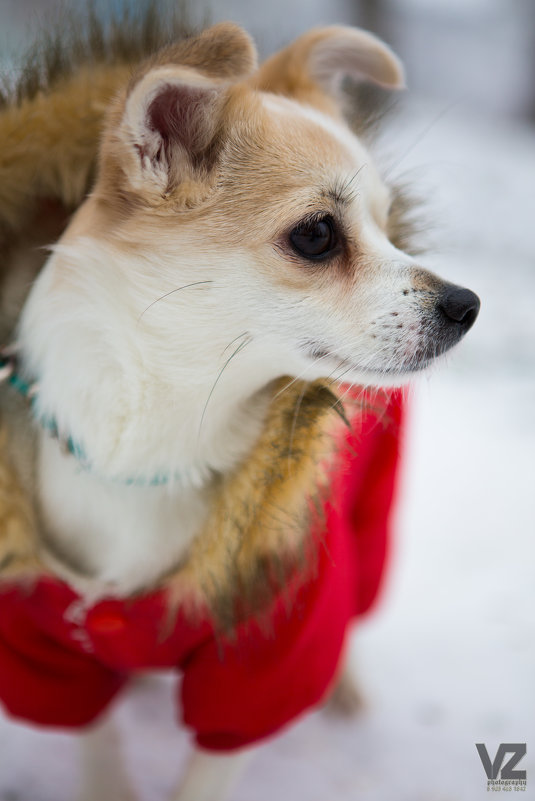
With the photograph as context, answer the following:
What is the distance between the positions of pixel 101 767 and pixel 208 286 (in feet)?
2.84

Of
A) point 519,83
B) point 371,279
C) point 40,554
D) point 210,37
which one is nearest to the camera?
point 210,37

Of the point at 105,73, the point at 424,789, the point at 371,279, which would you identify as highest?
the point at 105,73

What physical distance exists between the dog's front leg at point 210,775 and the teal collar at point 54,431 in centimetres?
45

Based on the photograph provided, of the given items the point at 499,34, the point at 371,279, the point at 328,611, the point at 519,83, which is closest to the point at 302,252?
the point at 371,279

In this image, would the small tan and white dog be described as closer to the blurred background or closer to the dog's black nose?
the dog's black nose

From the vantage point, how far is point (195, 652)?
104cm

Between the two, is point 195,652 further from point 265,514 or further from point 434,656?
point 434,656

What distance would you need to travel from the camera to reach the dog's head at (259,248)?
0.80m

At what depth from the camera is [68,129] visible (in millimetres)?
922

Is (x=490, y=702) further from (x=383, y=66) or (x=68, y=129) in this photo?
(x=68, y=129)

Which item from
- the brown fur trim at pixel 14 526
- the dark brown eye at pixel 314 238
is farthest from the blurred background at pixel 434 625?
the brown fur trim at pixel 14 526

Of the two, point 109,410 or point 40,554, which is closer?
point 109,410

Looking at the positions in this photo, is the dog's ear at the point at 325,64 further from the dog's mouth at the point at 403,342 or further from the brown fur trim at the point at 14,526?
the brown fur trim at the point at 14,526

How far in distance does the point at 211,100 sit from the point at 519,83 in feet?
19.1
